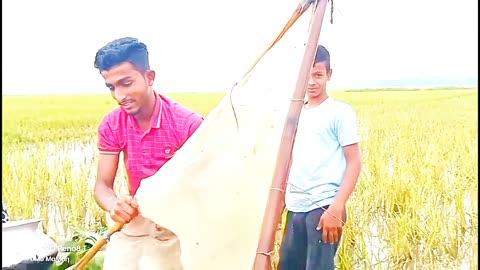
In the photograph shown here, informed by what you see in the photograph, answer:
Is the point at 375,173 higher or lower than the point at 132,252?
higher

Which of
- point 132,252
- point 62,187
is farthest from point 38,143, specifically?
point 132,252

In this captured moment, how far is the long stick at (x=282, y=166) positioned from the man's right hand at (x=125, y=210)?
1.09ft

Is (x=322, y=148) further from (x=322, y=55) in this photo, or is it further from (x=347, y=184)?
(x=322, y=55)

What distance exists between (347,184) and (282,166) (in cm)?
23

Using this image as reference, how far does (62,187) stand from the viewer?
70.5 inches

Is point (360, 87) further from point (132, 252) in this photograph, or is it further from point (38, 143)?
point (38, 143)

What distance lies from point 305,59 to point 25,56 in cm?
82

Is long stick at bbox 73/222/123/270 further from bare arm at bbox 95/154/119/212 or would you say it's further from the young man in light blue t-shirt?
the young man in light blue t-shirt

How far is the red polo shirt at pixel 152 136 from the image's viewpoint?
5.11 feet

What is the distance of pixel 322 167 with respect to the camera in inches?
60.3

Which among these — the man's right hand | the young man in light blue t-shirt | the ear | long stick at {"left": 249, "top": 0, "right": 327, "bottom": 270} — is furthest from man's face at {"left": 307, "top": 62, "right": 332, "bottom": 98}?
the man's right hand

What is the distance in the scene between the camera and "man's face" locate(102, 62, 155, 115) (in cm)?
154

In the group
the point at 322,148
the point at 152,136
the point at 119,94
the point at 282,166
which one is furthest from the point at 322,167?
the point at 119,94

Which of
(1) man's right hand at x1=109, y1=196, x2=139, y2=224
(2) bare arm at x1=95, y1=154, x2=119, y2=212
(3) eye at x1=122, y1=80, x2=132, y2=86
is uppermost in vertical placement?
(3) eye at x1=122, y1=80, x2=132, y2=86
